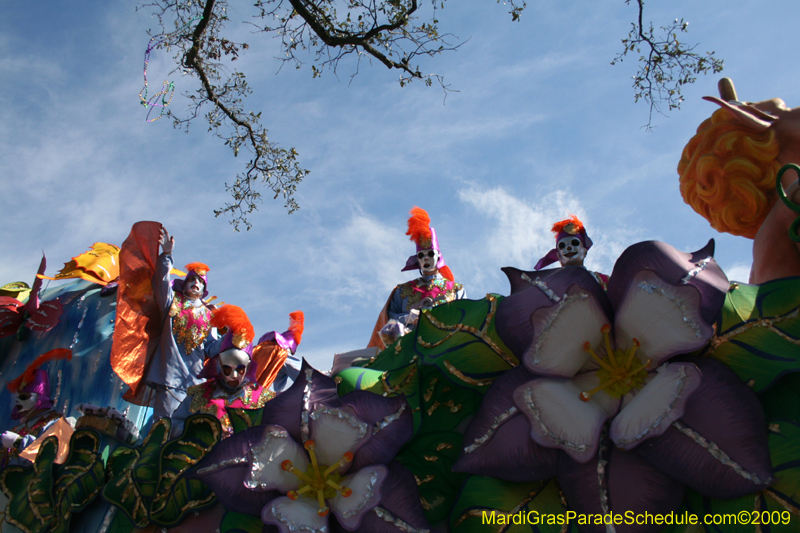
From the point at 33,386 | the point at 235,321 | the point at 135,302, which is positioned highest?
the point at 135,302

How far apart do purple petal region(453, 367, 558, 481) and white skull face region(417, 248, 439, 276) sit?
3.41 meters

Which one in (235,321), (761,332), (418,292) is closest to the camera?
(761,332)

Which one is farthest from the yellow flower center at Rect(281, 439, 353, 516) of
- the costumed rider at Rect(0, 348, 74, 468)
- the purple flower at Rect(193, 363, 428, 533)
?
the costumed rider at Rect(0, 348, 74, 468)

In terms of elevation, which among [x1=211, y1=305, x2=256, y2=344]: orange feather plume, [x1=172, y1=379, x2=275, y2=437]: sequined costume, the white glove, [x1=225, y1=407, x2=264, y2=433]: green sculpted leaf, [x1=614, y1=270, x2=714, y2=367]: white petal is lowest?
[x1=225, y1=407, x2=264, y2=433]: green sculpted leaf

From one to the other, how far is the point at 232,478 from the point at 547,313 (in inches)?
26.7

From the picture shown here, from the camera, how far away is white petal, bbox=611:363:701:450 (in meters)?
0.93

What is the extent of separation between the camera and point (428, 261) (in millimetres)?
4520

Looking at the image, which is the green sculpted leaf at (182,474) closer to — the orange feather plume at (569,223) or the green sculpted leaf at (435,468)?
the green sculpted leaf at (435,468)

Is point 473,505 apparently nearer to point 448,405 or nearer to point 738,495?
point 448,405

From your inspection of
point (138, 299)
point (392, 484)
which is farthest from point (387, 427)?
point (138, 299)

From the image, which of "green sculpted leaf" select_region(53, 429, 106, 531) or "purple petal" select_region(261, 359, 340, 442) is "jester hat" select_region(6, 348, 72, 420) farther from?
"purple petal" select_region(261, 359, 340, 442)

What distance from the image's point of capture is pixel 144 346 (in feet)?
13.8

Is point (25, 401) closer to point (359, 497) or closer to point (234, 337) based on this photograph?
point (234, 337)

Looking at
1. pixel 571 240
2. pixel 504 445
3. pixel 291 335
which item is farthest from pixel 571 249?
pixel 504 445
